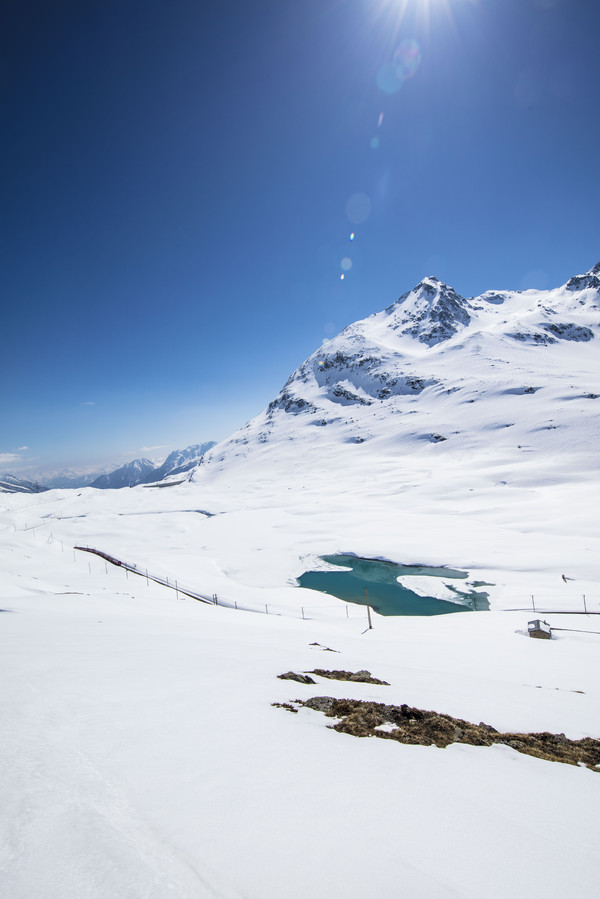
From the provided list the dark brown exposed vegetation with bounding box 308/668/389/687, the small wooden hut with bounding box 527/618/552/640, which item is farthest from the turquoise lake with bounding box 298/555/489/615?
the dark brown exposed vegetation with bounding box 308/668/389/687

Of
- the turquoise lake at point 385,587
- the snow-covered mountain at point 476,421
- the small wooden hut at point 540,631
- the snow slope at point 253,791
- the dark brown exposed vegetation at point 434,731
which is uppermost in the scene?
the snow-covered mountain at point 476,421

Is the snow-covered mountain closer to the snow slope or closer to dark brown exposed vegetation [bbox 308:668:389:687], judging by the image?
dark brown exposed vegetation [bbox 308:668:389:687]

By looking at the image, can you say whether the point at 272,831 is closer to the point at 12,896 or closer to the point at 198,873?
the point at 198,873

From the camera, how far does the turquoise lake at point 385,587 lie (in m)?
35.3

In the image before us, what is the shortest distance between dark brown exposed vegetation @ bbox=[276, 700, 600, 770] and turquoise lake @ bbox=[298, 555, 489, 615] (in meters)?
28.7

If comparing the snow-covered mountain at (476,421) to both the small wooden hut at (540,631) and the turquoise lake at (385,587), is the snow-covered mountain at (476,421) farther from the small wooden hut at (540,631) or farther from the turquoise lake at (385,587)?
the small wooden hut at (540,631)

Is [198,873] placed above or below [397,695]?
above

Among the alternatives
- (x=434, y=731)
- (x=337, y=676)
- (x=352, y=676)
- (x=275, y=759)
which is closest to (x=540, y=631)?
(x=352, y=676)

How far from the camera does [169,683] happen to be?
26.5 ft

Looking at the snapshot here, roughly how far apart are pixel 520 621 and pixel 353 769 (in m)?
24.7

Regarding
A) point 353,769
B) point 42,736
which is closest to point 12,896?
point 42,736

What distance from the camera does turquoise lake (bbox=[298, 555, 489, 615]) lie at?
35.3 metres

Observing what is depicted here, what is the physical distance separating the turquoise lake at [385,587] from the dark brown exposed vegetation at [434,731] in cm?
2873

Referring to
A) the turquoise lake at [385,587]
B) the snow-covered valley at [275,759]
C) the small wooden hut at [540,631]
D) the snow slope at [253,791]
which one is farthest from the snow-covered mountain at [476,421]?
the snow slope at [253,791]
